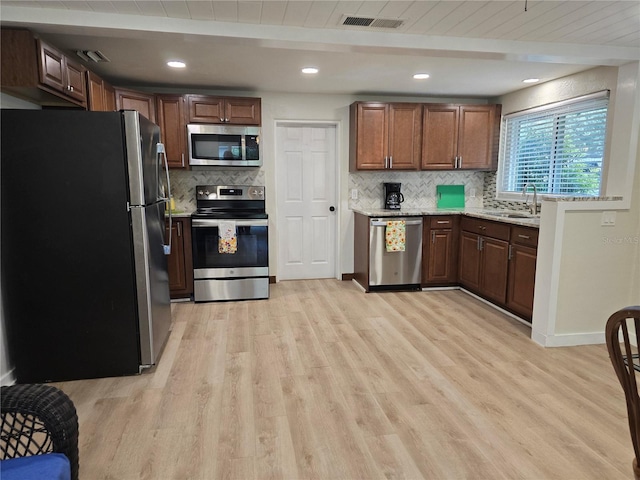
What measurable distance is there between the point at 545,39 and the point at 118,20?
112 inches

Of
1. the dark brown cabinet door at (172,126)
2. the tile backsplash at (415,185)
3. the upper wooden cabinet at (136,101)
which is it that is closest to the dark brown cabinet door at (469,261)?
the tile backsplash at (415,185)

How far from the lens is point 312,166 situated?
16.8 ft

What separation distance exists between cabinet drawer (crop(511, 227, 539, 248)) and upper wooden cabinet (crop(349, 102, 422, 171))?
158cm

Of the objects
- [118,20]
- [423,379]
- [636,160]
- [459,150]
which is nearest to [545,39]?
[636,160]

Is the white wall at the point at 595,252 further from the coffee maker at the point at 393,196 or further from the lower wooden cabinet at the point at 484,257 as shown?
the coffee maker at the point at 393,196

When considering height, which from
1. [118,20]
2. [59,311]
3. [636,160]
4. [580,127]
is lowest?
[59,311]

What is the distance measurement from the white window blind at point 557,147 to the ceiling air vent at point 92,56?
13.7 feet

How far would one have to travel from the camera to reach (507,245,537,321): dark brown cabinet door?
138 inches

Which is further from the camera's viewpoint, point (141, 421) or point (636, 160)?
point (636, 160)

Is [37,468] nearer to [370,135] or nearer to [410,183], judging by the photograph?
[370,135]

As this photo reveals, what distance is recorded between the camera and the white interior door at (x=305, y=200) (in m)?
A: 5.06

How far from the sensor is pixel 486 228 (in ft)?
13.7

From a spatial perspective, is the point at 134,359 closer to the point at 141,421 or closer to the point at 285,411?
the point at 141,421

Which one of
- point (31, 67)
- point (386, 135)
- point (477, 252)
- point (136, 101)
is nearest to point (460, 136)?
point (386, 135)
